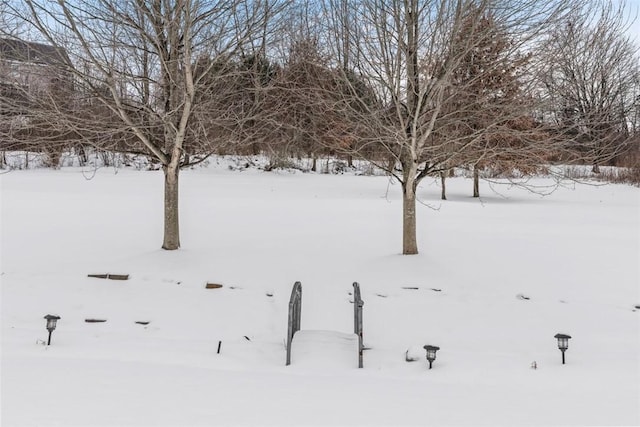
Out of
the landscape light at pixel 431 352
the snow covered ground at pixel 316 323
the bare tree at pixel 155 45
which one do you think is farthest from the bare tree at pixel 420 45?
the landscape light at pixel 431 352

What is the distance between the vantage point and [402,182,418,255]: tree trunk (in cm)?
691

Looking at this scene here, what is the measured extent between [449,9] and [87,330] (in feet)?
18.6

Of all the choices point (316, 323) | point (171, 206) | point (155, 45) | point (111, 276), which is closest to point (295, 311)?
point (316, 323)

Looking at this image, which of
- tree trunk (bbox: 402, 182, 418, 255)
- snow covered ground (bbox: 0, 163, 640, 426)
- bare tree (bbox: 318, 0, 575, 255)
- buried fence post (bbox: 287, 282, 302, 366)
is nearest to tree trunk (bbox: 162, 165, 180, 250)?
snow covered ground (bbox: 0, 163, 640, 426)

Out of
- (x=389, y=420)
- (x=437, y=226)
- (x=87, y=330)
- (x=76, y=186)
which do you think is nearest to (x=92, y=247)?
(x=87, y=330)

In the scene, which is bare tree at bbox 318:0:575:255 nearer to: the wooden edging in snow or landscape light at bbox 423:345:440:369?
landscape light at bbox 423:345:440:369

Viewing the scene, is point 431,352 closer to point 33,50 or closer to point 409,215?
point 409,215

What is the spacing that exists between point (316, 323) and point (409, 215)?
262cm

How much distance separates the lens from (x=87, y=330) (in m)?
4.81

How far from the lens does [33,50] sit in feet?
20.2

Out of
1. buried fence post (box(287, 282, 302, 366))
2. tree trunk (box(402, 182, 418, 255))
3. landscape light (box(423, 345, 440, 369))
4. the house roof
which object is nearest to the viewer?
landscape light (box(423, 345, 440, 369))

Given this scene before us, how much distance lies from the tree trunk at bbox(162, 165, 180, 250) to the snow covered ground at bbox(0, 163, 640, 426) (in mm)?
326

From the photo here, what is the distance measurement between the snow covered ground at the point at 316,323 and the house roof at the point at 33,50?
2924 mm

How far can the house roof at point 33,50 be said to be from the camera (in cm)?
612
